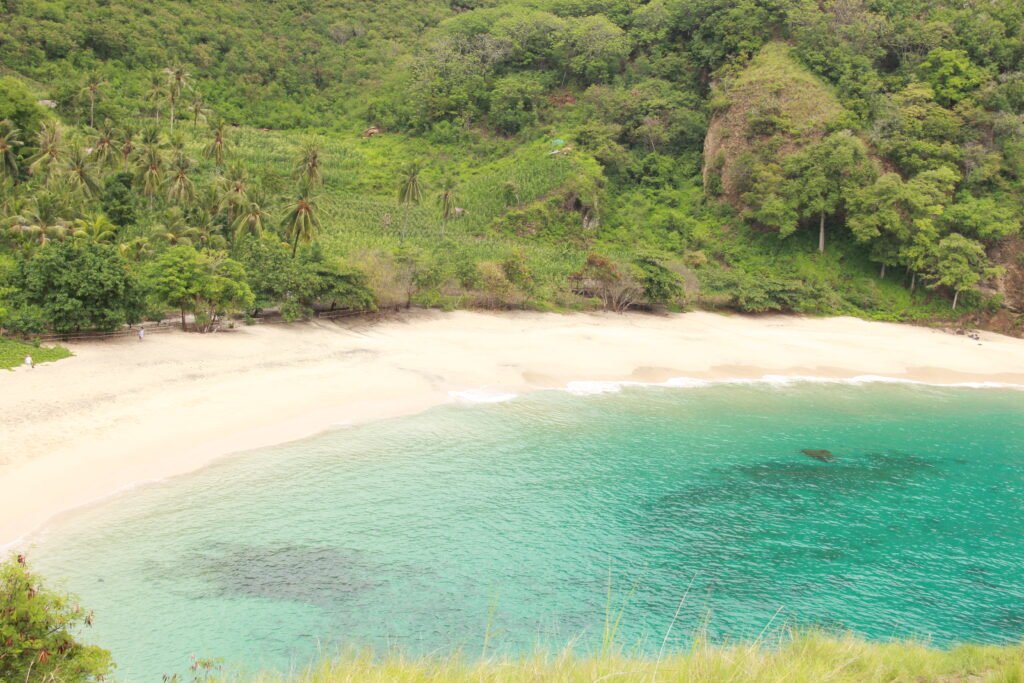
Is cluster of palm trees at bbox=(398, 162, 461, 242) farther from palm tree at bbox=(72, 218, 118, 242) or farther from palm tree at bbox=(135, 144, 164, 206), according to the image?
palm tree at bbox=(72, 218, 118, 242)

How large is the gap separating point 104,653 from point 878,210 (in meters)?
64.2

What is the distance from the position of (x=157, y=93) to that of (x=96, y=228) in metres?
40.2

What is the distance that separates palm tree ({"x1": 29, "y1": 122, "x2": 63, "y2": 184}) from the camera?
52344 mm

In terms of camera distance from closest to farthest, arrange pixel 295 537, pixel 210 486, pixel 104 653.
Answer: pixel 104 653 < pixel 295 537 < pixel 210 486

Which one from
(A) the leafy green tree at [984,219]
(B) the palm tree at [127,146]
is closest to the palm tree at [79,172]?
(B) the palm tree at [127,146]

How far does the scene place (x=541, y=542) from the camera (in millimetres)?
22688

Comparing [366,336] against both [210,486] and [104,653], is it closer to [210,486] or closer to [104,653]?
[210,486]

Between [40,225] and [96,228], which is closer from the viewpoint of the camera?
[40,225]

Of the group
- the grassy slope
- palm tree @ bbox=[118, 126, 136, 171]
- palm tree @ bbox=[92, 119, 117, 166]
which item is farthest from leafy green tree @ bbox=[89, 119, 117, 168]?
the grassy slope

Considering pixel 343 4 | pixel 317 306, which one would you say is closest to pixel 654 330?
pixel 317 306

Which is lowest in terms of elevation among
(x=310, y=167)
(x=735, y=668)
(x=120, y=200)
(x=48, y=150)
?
(x=735, y=668)

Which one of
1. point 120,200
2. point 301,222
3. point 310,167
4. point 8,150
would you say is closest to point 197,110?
point 120,200

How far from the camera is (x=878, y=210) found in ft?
195

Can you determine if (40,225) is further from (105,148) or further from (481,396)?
(481,396)
